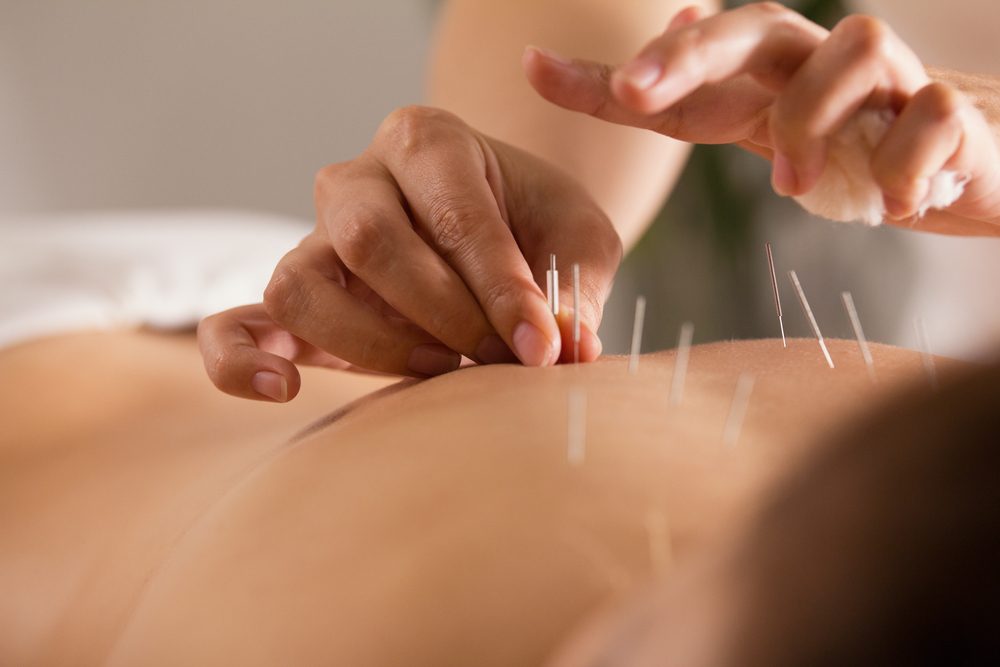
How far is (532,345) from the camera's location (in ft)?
2.36

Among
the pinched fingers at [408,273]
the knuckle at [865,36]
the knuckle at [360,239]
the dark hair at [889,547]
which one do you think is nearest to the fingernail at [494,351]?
the pinched fingers at [408,273]

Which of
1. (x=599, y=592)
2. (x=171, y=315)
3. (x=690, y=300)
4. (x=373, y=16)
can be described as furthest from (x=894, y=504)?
(x=373, y=16)

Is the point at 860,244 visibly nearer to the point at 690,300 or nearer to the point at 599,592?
the point at 690,300

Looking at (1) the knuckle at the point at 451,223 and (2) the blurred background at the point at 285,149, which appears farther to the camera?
(2) the blurred background at the point at 285,149

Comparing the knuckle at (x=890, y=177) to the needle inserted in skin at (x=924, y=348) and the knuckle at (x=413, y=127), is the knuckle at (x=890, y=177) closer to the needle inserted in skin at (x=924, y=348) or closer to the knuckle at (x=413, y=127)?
the needle inserted in skin at (x=924, y=348)

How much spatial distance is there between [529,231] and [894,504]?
2.00 ft

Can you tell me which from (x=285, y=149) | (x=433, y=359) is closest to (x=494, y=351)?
(x=433, y=359)

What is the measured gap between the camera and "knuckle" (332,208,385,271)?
0.78m

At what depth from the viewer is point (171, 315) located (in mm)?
1366

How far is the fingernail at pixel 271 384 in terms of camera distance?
822mm

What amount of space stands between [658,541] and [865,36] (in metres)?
0.41

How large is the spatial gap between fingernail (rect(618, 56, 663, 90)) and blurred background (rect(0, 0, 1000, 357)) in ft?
6.39

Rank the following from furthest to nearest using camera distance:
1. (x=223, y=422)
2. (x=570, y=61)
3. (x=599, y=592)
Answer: (x=223, y=422), (x=570, y=61), (x=599, y=592)

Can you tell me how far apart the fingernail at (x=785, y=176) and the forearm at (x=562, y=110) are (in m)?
0.68
